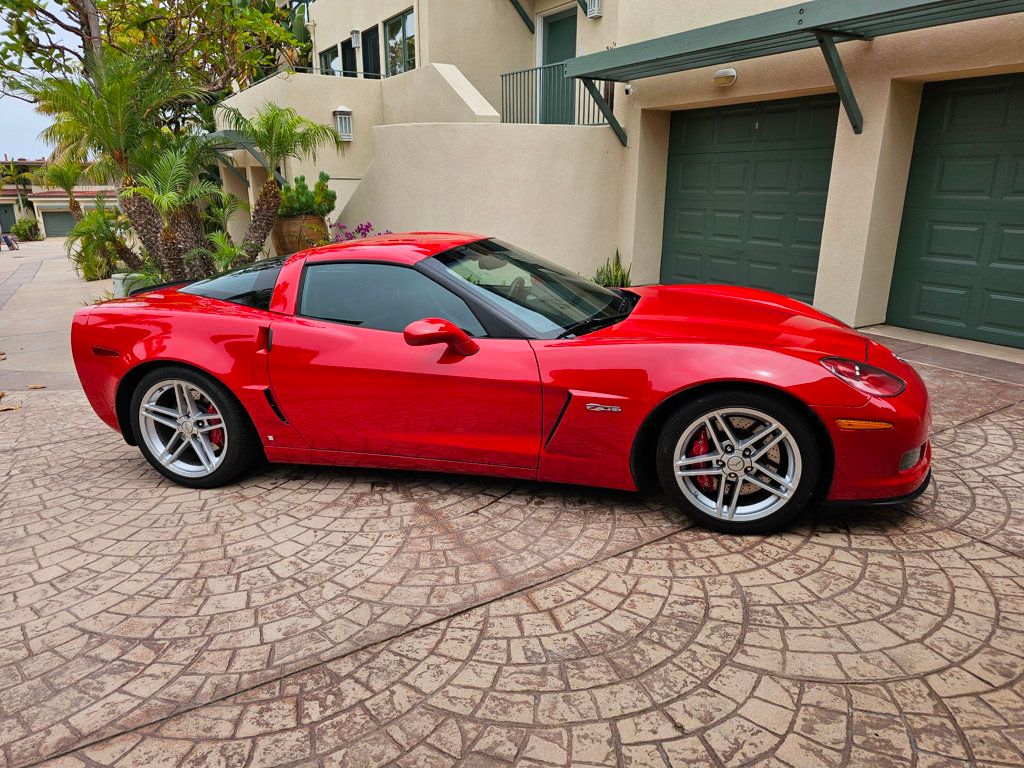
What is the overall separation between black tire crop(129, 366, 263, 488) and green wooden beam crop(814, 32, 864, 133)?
258 inches

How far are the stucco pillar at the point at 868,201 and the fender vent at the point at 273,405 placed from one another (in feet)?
20.9

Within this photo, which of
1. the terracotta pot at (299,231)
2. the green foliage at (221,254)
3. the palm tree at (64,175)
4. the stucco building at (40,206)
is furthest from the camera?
the stucco building at (40,206)

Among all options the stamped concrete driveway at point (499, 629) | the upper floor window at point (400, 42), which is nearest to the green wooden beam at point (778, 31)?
the stamped concrete driveway at point (499, 629)

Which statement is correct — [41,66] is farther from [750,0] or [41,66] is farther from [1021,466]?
[1021,466]

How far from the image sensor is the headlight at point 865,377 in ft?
10.1

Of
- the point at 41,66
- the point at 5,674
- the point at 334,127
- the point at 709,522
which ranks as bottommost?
Answer: the point at 5,674

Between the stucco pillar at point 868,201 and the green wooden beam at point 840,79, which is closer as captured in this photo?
the green wooden beam at point 840,79

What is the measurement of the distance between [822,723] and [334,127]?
13137 mm

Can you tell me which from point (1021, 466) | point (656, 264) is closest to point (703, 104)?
point (656, 264)

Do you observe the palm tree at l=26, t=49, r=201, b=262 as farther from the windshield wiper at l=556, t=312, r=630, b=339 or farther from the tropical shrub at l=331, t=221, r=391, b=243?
the windshield wiper at l=556, t=312, r=630, b=339

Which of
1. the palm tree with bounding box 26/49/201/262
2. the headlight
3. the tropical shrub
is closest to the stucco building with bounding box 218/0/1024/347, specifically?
the tropical shrub

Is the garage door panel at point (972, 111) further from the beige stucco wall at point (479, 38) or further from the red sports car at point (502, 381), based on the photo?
the beige stucco wall at point (479, 38)

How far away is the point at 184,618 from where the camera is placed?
2.81m

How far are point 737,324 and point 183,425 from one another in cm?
315
